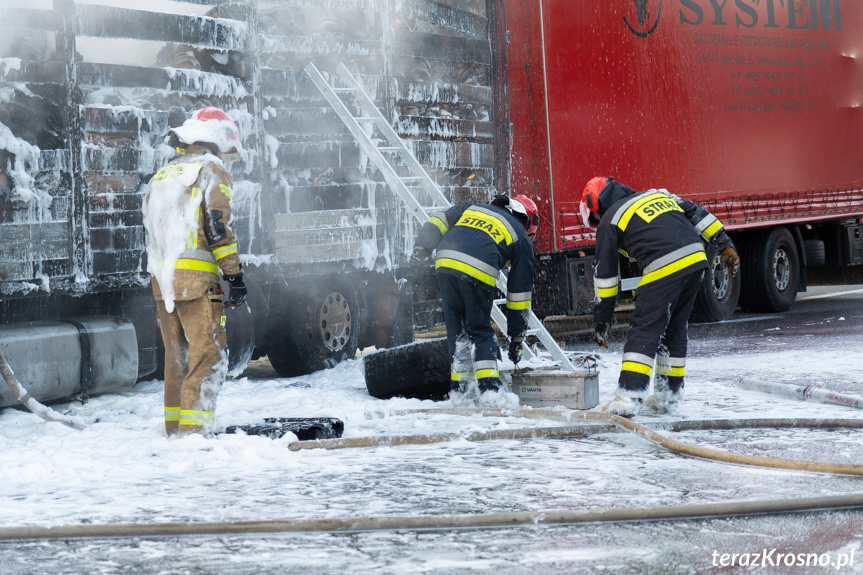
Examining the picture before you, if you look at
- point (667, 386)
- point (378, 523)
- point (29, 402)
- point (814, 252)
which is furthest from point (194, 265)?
point (814, 252)

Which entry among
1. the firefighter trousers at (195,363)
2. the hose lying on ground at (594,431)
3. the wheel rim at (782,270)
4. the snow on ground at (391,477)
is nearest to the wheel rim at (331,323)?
the snow on ground at (391,477)

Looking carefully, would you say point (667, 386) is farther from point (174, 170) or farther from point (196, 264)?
point (174, 170)

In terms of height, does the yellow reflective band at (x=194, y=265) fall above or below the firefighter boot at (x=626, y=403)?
above

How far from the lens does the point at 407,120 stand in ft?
27.1

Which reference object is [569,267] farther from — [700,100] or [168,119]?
[168,119]

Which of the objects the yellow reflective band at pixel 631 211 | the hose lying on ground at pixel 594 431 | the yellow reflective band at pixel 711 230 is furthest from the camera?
the yellow reflective band at pixel 711 230

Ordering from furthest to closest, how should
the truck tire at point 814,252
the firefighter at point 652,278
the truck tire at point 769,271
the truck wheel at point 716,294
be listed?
the truck tire at point 814,252 < the truck tire at point 769,271 < the truck wheel at point 716,294 < the firefighter at point 652,278

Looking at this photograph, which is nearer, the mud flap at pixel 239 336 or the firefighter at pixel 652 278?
the firefighter at pixel 652 278

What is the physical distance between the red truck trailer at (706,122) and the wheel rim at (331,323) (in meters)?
1.94

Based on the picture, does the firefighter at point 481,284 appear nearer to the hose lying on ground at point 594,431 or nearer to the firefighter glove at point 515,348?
the firefighter glove at point 515,348

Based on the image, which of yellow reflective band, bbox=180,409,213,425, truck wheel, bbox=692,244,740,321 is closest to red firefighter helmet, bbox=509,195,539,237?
yellow reflective band, bbox=180,409,213,425

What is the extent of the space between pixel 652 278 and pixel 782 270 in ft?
24.7

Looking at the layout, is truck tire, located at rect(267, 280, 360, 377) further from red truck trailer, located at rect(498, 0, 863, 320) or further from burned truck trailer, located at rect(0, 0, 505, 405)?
red truck trailer, located at rect(498, 0, 863, 320)

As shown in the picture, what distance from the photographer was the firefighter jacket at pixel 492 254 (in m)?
6.30
